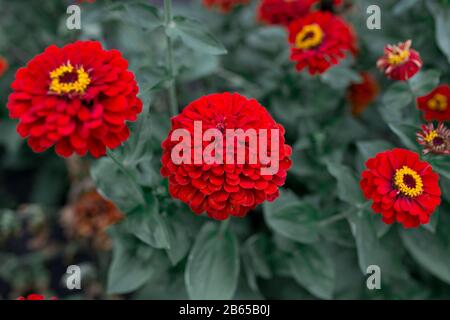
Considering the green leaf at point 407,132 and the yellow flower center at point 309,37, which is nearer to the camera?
the green leaf at point 407,132

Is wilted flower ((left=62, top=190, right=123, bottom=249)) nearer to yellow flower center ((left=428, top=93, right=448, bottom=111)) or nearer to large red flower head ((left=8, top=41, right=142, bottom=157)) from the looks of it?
large red flower head ((left=8, top=41, right=142, bottom=157))

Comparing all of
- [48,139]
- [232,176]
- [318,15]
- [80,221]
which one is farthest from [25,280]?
[318,15]

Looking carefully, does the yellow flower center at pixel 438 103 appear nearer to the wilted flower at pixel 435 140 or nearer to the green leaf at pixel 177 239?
the wilted flower at pixel 435 140

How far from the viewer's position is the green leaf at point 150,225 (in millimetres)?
1058

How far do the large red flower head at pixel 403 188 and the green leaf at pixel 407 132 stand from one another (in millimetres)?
121

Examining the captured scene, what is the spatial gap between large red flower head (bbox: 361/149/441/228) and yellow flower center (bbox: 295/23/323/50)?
0.36 meters

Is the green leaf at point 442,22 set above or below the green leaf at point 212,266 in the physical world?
above

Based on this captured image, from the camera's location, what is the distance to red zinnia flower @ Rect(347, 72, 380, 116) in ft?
5.12

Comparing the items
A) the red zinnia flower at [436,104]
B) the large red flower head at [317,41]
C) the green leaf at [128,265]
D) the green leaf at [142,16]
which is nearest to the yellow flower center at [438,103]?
the red zinnia flower at [436,104]

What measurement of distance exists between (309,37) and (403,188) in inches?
18.4

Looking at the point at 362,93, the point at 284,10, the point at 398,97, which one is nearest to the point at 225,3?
the point at 284,10

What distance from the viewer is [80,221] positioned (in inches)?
61.5

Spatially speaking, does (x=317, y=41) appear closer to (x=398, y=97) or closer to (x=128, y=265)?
(x=398, y=97)

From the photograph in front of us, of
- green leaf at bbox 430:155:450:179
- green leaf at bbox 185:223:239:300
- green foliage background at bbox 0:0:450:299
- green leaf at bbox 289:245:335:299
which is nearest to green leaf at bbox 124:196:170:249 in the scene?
green foliage background at bbox 0:0:450:299
